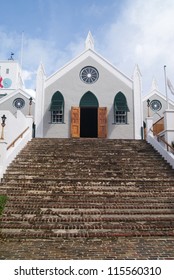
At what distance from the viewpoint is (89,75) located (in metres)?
23.2

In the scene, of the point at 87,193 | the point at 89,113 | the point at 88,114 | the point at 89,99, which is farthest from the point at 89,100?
the point at 87,193

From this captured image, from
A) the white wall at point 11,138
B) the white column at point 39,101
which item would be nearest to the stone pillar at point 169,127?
the white wall at point 11,138

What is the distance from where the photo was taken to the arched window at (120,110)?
2223 cm

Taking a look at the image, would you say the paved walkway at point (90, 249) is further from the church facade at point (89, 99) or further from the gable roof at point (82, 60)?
the gable roof at point (82, 60)

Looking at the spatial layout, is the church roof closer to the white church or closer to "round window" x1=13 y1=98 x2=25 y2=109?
the white church

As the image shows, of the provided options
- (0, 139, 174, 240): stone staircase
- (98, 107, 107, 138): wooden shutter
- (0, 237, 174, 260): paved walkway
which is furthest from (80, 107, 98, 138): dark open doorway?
(0, 237, 174, 260): paved walkway

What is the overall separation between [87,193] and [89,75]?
1457cm

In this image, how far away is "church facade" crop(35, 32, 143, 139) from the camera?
2189 cm

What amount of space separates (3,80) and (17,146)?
55460mm

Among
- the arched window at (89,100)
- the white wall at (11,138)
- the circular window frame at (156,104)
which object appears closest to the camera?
the white wall at (11,138)

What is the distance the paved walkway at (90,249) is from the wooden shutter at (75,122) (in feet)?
47.6

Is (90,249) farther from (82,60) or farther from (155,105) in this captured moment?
(155,105)

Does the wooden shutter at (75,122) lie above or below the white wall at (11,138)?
above

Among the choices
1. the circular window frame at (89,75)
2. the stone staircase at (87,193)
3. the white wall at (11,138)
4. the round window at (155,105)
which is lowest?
the stone staircase at (87,193)
